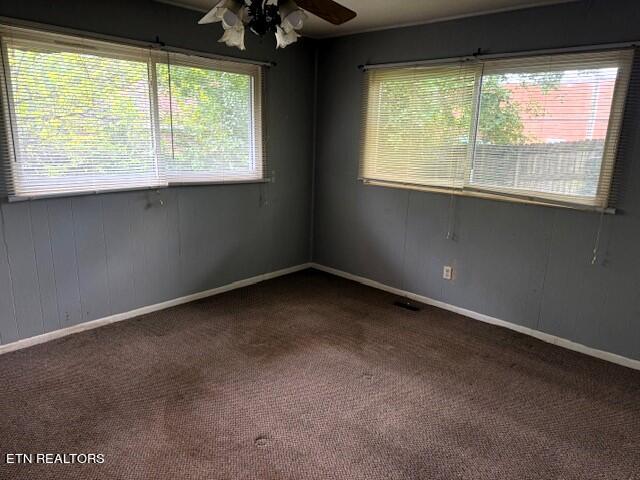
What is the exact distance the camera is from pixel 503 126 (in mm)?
3109

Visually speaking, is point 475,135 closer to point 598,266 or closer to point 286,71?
point 598,266

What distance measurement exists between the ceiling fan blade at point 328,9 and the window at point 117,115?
1.57m

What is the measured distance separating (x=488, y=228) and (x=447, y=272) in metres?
0.51

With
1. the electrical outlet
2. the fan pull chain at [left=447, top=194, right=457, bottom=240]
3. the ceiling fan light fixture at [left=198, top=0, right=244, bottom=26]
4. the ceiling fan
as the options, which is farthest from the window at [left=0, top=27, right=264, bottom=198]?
the electrical outlet

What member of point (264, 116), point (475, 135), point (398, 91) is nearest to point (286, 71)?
point (264, 116)

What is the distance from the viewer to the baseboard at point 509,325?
9.34ft

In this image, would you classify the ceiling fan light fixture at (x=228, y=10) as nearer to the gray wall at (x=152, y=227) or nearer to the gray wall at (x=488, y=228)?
the gray wall at (x=152, y=227)

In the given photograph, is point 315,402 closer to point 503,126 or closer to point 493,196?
point 493,196

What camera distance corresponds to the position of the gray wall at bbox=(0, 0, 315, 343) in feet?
9.06

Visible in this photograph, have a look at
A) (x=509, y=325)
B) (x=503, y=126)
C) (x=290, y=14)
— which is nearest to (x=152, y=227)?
(x=290, y=14)

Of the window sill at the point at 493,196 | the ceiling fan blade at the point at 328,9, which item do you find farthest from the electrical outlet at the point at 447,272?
the ceiling fan blade at the point at 328,9

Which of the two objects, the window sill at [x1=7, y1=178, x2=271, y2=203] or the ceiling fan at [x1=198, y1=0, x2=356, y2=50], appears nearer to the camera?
the ceiling fan at [x1=198, y1=0, x2=356, y2=50]

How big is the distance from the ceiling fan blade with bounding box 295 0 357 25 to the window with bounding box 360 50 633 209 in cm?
150

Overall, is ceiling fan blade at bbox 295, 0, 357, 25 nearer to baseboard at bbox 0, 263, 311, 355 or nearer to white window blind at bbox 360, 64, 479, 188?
white window blind at bbox 360, 64, 479, 188
